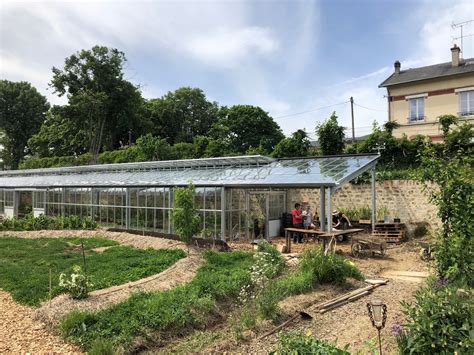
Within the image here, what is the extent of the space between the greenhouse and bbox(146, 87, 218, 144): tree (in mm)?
22136

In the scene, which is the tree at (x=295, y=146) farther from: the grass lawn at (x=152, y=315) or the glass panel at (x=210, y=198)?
the grass lawn at (x=152, y=315)

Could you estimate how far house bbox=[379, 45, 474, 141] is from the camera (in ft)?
71.6

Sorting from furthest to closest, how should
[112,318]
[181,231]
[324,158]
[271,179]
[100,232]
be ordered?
[100,232] < [324,158] < [271,179] < [181,231] < [112,318]

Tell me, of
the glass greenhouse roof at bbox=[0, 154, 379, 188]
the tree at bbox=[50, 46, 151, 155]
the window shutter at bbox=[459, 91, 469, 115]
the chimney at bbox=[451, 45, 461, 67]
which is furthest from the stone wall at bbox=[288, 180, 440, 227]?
the tree at bbox=[50, 46, 151, 155]

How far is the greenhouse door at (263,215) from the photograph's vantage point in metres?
15.3

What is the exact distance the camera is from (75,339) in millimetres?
5262

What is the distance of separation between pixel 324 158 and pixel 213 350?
10.9m

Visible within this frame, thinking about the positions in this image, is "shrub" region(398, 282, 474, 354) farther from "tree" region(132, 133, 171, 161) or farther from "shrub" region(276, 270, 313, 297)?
"tree" region(132, 133, 171, 161)

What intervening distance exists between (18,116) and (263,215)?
135ft

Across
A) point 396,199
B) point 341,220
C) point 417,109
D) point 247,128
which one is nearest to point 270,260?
point 341,220

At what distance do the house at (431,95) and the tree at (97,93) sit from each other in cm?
2166

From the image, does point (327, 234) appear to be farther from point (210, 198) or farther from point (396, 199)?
point (396, 199)

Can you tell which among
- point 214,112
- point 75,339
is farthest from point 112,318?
point 214,112

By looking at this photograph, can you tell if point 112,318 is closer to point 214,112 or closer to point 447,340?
point 447,340
